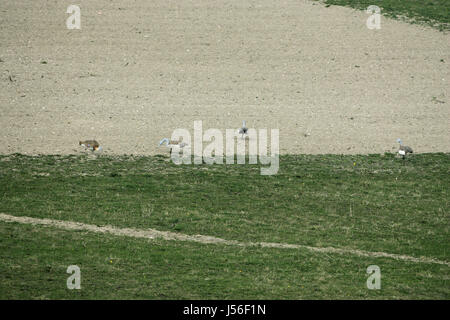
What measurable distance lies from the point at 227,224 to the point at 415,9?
28898 mm

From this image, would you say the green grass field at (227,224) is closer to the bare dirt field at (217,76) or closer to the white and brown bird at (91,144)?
the white and brown bird at (91,144)

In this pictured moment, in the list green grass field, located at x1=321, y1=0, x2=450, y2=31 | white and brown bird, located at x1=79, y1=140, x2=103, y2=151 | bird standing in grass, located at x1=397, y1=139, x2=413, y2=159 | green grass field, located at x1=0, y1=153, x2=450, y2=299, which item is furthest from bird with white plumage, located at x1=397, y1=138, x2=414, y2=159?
green grass field, located at x1=321, y1=0, x2=450, y2=31

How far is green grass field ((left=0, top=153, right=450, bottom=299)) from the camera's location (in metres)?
15.3

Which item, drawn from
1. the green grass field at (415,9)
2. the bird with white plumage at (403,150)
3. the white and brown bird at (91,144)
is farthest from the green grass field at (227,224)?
the green grass field at (415,9)

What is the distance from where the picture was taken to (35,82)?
108ft

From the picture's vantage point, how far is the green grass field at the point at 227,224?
15297mm

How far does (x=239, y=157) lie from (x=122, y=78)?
1119 cm

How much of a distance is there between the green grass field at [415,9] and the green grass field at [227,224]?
55.9 ft

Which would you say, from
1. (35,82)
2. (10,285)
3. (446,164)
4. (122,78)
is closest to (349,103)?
(446,164)

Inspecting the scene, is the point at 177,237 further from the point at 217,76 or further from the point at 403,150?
the point at 217,76

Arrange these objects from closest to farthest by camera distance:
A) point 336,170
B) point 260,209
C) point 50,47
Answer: point 260,209 → point 336,170 → point 50,47

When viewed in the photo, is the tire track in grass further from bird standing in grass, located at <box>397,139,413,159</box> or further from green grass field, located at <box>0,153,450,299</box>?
bird standing in grass, located at <box>397,139,413,159</box>

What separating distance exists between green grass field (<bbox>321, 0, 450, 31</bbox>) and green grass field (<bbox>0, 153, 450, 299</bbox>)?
55.9 feet

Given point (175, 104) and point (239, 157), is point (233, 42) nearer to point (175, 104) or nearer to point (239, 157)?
point (175, 104)
